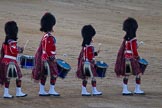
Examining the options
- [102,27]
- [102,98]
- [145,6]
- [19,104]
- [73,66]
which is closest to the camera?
[19,104]

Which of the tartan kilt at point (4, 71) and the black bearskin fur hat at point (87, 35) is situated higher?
the black bearskin fur hat at point (87, 35)

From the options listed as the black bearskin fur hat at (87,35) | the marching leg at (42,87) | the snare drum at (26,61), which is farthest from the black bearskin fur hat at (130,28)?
the snare drum at (26,61)

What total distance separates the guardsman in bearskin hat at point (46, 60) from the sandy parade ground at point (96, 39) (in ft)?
1.26

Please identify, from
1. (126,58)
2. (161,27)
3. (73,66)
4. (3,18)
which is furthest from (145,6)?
(126,58)

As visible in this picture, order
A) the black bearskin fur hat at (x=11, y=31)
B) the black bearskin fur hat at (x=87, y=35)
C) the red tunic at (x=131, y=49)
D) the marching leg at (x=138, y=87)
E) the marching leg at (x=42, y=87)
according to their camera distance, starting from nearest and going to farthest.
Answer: the black bearskin fur hat at (x=11, y=31) → the marching leg at (x=42, y=87) → the black bearskin fur hat at (x=87, y=35) → the red tunic at (x=131, y=49) → the marching leg at (x=138, y=87)

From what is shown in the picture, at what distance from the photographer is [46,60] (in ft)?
48.3

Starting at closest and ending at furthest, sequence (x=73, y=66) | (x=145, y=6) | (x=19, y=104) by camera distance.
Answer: (x=19, y=104) → (x=73, y=66) → (x=145, y=6)

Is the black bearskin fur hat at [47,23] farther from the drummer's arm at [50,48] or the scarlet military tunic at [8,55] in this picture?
the scarlet military tunic at [8,55]

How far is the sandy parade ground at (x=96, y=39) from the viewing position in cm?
1463

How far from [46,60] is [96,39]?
36.4ft

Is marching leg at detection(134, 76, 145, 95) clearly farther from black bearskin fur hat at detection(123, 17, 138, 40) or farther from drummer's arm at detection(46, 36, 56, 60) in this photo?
drummer's arm at detection(46, 36, 56, 60)

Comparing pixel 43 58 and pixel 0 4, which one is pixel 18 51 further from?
pixel 0 4

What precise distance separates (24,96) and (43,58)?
3.01 feet

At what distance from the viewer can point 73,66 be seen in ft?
65.8
